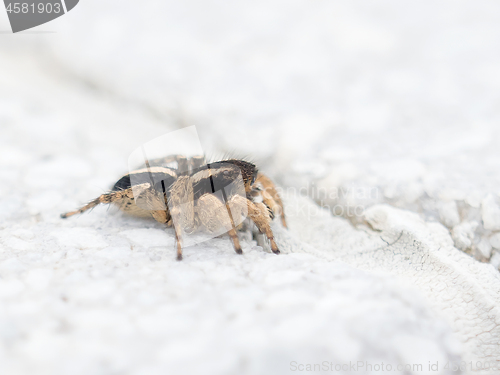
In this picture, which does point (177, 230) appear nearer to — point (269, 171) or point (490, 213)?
point (269, 171)

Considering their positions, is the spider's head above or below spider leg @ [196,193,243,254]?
above

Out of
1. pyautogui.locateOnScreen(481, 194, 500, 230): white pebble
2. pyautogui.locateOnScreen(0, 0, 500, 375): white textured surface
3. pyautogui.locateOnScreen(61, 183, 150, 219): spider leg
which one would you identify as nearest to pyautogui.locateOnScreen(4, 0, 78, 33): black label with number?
pyautogui.locateOnScreen(0, 0, 500, 375): white textured surface

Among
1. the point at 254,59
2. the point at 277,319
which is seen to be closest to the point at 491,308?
the point at 277,319

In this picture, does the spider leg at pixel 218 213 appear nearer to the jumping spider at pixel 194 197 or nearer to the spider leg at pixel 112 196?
the jumping spider at pixel 194 197

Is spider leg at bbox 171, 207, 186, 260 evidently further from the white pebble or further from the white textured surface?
the white pebble

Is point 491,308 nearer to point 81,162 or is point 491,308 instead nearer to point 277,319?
point 277,319
